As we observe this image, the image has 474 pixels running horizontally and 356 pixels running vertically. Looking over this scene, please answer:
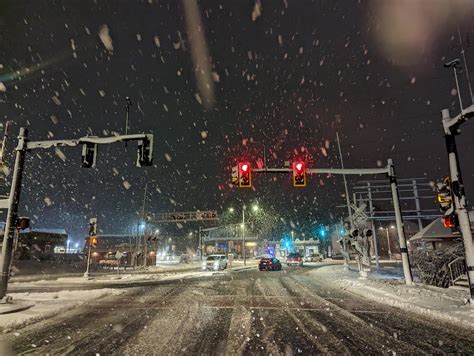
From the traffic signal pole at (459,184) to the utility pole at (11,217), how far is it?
16074 mm

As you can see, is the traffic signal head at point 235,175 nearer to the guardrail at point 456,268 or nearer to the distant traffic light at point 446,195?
the distant traffic light at point 446,195

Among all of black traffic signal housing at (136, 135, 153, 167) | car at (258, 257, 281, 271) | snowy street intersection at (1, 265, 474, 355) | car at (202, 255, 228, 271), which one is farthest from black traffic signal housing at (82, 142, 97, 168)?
car at (202, 255, 228, 271)

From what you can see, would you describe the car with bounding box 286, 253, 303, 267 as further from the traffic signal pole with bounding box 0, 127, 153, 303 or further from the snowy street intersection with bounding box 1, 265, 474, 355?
the traffic signal pole with bounding box 0, 127, 153, 303

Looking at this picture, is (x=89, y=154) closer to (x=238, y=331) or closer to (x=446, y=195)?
(x=238, y=331)

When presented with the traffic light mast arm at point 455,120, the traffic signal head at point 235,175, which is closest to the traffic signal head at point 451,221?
the traffic light mast arm at point 455,120

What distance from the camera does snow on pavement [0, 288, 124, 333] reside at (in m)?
8.68

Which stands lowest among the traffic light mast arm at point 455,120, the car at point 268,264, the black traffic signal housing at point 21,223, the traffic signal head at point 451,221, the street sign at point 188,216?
the car at point 268,264

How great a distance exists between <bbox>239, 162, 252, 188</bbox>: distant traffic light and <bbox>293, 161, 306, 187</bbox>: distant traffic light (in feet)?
7.30

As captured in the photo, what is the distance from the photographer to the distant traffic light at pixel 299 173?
15.8 metres

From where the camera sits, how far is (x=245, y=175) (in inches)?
631

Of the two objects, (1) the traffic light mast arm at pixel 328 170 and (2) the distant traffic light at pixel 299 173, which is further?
(1) the traffic light mast arm at pixel 328 170

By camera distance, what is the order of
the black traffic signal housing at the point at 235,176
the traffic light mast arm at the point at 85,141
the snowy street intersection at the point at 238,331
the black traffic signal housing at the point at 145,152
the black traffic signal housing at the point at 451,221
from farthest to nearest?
the black traffic signal housing at the point at 235,176, the traffic light mast arm at the point at 85,141, the black traffic signal housing at the point at 145,152, the black traffic signal housing at the point at 451,221, the snowy street intersection at the point at 238,331

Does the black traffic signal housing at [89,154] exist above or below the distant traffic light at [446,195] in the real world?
above

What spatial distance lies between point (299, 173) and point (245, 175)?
2.66 metres
